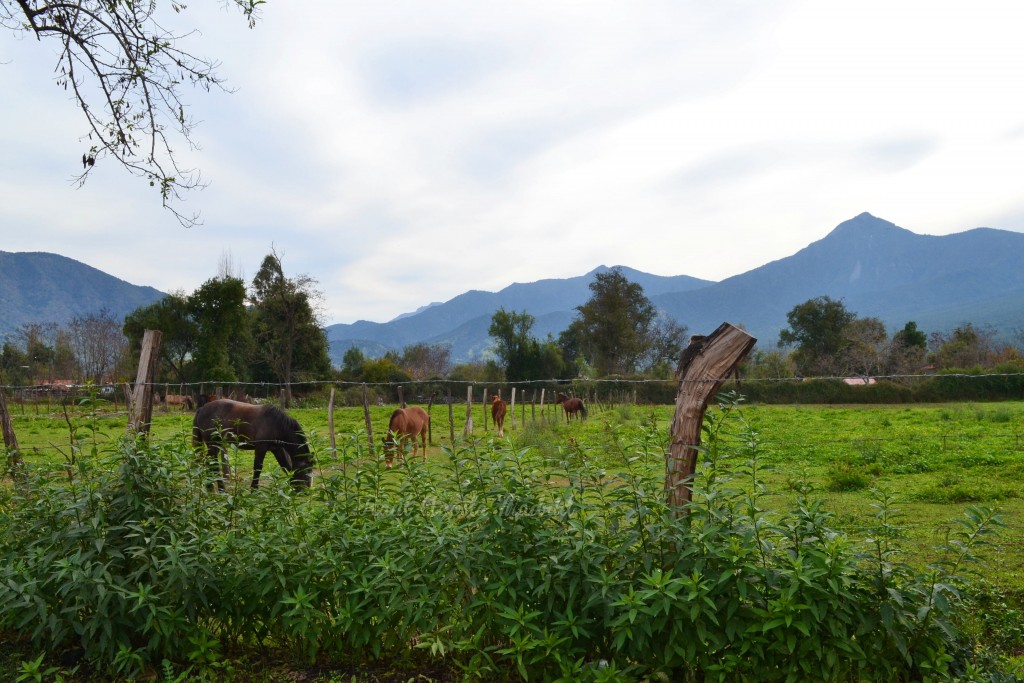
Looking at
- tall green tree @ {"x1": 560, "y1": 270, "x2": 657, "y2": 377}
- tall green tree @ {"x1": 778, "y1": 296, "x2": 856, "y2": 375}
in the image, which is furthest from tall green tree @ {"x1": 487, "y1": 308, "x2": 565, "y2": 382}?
tall green tree @ {"x1": 778, "y1": 296, "x2": 856, "y2": 375}

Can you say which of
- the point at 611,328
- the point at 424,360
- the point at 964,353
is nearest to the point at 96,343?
the point at 424,360

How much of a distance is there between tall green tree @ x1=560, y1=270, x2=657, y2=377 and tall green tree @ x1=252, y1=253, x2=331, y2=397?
93.8 feet

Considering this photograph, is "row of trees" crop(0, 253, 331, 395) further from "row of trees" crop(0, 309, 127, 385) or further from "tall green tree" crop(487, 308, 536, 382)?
"tall green tree" crop(487, 308, 536, 382)

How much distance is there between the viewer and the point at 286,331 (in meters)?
52.2

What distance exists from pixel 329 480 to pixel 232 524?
0.67m

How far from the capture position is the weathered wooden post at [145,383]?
6141mm

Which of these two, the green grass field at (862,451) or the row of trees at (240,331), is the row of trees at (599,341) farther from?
the green grass field at (862,451)

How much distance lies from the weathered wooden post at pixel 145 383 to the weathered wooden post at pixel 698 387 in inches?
173

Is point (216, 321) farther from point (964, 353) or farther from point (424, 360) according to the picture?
point (964, 353)

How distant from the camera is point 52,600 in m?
4.17

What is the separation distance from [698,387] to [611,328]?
68299 mm

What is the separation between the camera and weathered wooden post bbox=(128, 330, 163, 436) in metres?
6.14

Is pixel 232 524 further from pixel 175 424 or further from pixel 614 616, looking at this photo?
pixel 175 424

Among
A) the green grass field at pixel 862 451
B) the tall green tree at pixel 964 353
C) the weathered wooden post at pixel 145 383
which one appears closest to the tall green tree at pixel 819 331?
the tall green tree at pixel 964 353
